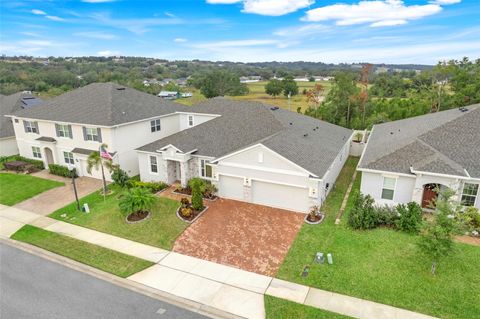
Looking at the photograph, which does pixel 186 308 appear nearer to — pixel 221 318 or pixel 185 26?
pixel 221 318

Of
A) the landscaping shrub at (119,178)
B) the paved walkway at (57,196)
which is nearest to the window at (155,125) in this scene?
the landscaping shrub at (119,178)

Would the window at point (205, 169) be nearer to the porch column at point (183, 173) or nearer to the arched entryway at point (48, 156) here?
the porch column at point (183, 173)

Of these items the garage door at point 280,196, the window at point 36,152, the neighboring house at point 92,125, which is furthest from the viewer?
the window at point 36,152

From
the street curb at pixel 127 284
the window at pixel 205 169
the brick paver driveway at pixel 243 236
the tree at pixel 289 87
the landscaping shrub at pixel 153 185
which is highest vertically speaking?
the tree at pixel 289 87

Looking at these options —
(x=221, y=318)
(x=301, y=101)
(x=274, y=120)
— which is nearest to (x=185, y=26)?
(x=274, y=120)

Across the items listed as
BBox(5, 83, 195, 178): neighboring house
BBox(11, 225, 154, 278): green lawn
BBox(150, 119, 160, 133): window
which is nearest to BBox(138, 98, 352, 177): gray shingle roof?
BBox(5, 83, 195, 178): neighboring house

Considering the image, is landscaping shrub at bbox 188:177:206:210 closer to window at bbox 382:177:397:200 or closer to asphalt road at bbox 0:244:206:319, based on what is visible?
asphalt road at bbox 0:244:206:319
